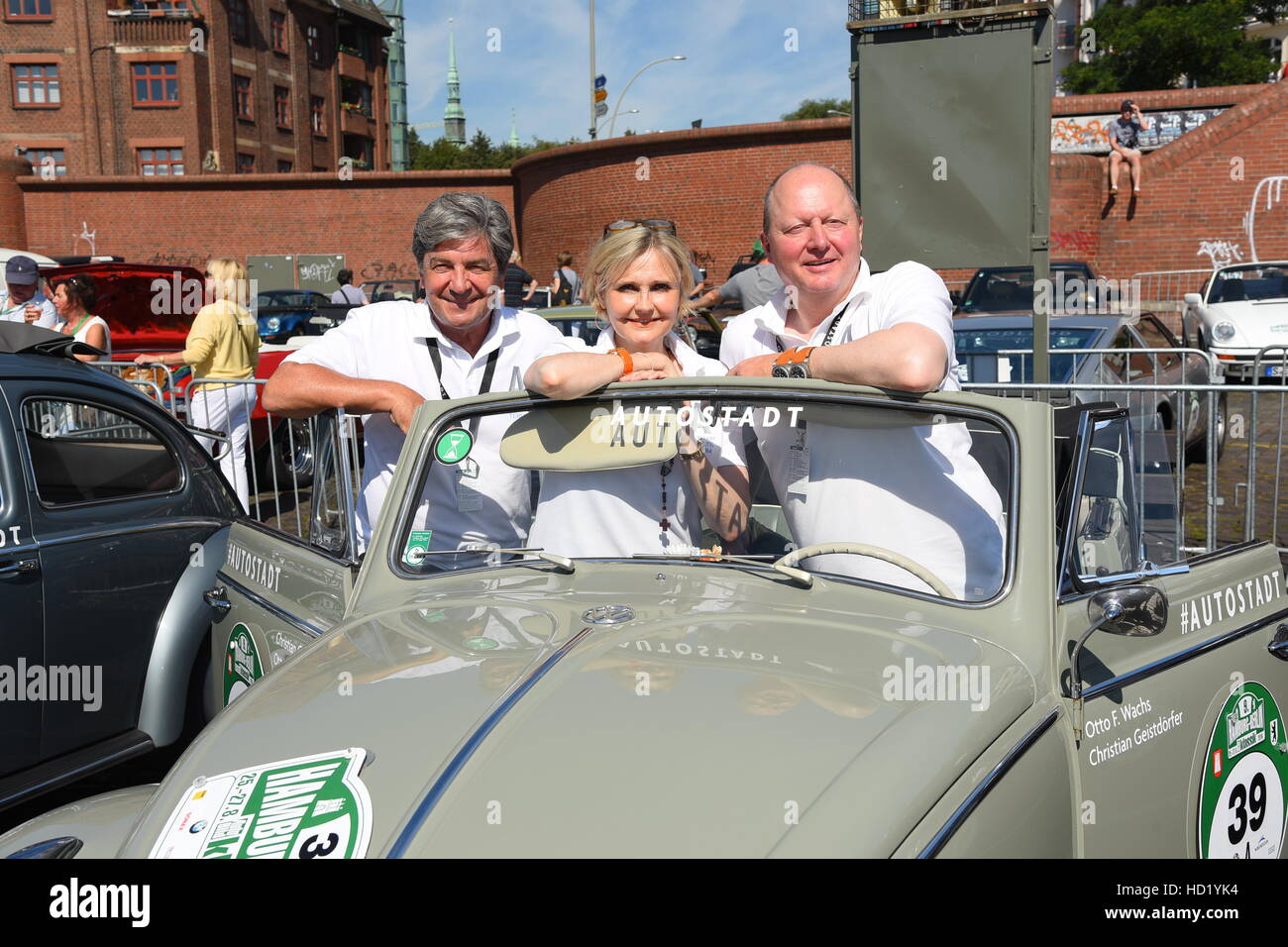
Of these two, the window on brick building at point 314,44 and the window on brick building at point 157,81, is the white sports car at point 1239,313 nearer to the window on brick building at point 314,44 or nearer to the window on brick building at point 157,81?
the window on brick building at point 157,81

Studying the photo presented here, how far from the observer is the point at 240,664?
13.2ft

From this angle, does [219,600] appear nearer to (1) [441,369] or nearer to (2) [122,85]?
(1) [441,369]

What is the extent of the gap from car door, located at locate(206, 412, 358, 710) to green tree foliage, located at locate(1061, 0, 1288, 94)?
1822 inches

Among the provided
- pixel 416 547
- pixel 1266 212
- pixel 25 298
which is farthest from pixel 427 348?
pixel 1266 212

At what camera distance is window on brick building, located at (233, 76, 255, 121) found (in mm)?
49312

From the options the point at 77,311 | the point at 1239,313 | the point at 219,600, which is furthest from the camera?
the point at 1239,313

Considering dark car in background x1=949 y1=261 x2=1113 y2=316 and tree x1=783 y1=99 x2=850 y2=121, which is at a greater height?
tree x1=783 y1=99 x2=850 y2=121

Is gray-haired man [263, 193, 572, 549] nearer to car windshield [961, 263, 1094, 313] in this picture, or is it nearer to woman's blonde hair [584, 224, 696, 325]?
woman's blonde hair [584, 224, 696, 325]

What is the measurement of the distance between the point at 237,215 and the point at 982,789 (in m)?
37.6

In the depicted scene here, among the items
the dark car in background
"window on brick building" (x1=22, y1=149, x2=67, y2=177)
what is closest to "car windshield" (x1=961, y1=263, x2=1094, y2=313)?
the dark car in background

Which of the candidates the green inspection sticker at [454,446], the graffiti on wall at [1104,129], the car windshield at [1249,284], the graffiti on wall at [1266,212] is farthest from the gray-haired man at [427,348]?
the graffiti on wall at [1104,129]

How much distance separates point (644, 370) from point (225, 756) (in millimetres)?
1405
